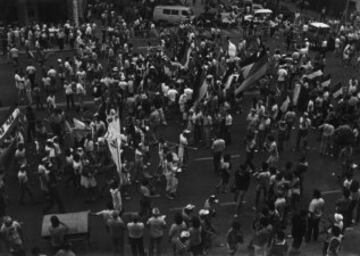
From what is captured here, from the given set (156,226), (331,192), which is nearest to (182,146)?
(156,226)

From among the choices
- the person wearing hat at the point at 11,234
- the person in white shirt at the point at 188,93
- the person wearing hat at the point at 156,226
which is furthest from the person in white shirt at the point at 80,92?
the person wearing hat at the point at 156,226

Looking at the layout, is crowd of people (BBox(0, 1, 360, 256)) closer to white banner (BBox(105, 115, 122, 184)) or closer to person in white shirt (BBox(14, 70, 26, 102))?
person in white shirt (BBox(14, 70, 26, 102))

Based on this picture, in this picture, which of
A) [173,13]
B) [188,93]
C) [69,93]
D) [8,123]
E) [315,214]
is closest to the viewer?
[315,214]

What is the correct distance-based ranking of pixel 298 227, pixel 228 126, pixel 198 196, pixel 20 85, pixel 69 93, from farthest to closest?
pixel 20 85
pixel 69 93
pixel 228 126
pixel 198 196
pixel 298 227

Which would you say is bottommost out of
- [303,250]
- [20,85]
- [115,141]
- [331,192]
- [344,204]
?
[303,250]

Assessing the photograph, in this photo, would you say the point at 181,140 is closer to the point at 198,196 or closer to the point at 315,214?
the point at 198,196

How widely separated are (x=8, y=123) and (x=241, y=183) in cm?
799

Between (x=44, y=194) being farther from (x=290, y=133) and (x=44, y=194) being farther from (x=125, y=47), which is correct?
(x=125, y=47)

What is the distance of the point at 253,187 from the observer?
17609 mm

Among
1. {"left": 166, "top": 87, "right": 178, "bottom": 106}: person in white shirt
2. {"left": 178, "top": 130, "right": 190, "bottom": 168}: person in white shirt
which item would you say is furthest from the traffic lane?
{"left": 166, "top": 87, "right": 178, "bottom": 106}: person in white shirt

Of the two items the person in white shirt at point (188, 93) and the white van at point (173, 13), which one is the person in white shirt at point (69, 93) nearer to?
the person in white shirt at point (188, 93)

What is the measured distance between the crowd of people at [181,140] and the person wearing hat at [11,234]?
3 cm

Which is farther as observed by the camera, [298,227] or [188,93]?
[188,93]

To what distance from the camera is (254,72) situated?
22016mm
